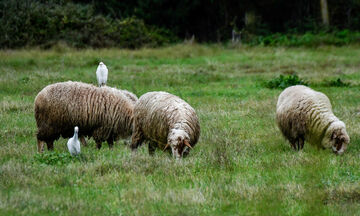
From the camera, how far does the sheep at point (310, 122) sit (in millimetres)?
8414

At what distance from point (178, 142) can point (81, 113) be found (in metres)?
2.24

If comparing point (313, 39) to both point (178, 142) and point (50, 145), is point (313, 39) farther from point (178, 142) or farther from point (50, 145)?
point (178, 142)

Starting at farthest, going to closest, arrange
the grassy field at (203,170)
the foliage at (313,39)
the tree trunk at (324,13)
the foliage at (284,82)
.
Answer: the tree trunk at (324,13) < the foliage at (313,39) < the foliage at (284,82) < the grassy field at (203,170)

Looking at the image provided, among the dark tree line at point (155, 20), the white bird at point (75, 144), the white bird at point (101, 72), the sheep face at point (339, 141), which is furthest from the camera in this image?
the dark tree line at point (155, 20)

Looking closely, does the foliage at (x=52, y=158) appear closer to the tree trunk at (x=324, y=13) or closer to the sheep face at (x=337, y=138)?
the sheep face at (x=337, y=138)

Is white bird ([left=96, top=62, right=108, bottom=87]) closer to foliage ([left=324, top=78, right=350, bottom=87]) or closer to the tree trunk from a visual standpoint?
foliage ([left=324, top=78, right=350, bottom=87])

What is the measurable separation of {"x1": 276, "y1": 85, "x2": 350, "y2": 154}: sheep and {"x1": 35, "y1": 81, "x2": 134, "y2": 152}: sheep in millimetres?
2624

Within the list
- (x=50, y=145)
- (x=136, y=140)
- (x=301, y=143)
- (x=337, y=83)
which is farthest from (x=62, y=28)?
(x=301, y=143)

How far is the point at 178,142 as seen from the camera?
7562mm

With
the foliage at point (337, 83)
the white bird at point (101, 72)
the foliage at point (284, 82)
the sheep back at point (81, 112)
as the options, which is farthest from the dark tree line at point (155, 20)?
the sheep back at point (81, 112)

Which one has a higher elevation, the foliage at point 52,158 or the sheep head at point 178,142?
the sheep head at point 178,142

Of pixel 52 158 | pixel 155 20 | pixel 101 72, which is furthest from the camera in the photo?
pixel 155 20

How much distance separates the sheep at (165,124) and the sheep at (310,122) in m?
1.79

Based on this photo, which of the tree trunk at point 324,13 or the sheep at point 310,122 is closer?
the sheep at point 310,122
